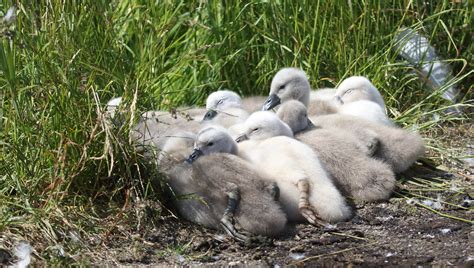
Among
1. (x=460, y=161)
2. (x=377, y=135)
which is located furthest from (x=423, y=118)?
(x=377, y=135)

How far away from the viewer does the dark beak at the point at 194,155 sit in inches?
241

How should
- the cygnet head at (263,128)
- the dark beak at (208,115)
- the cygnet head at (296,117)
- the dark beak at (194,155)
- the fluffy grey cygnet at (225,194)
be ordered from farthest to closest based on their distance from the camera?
the dark beak at (208,115) → the cygnet head at (296,117) → the cygnet head at (263,128) → the dark beak at (194,155) → the fluffy grey cygnet at (225,194)

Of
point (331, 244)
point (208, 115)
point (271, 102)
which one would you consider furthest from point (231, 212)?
point (271, 102)

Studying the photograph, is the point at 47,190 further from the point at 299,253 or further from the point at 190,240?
the point at 299,253

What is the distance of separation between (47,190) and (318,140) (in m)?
1.74

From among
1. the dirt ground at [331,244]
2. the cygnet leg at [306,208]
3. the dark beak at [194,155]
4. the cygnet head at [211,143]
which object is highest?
the cygnet head at [211,143]

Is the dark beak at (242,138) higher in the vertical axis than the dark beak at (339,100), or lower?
higher

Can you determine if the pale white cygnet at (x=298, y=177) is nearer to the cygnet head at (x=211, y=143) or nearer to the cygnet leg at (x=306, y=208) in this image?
the cygnet leg at (x=306, y=208)

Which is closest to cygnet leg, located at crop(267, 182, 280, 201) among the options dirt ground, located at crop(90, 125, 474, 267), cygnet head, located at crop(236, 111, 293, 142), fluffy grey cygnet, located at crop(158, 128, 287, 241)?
fluffy grey cygnet, located at crop(158, 128, 287, 241)

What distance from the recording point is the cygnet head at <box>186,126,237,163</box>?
20.3ft

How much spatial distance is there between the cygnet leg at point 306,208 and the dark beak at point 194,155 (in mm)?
601

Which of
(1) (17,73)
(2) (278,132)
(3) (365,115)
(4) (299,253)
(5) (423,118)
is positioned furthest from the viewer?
(5) (423,118)

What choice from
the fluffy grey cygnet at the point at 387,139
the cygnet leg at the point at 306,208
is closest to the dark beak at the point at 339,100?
the fluffy grey cygnet at the point at 387,139

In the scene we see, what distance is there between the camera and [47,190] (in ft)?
19.3
